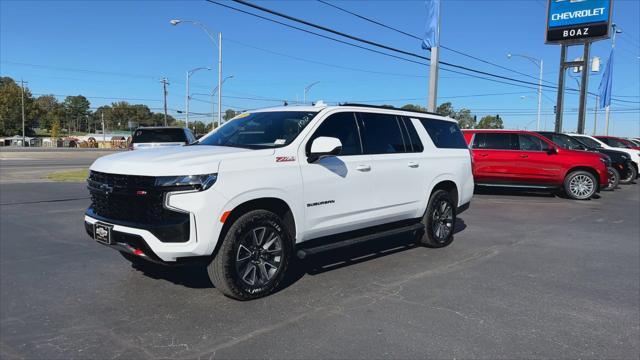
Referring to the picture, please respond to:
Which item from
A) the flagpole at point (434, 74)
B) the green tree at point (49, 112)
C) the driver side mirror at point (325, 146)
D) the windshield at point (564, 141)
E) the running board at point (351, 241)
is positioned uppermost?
the green tree at point (49, 112)

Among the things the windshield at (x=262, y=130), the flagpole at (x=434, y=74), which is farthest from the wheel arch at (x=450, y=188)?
the flagpole at (x=434, y=74)

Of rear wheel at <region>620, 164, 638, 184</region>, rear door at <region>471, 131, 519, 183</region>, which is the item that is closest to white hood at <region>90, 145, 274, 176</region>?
rear door at <region>471, 131, 519, 183</region>

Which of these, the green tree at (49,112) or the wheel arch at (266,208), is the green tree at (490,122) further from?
the wheel arch at (266,208)

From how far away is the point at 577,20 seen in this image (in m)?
26.8

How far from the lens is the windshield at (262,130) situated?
5.00 meters

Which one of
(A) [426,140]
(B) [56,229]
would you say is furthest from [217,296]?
(B) [56,229]

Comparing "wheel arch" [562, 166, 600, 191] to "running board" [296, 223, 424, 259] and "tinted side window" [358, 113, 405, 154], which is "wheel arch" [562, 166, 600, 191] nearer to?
"running board" [296, 223, 424, 259]

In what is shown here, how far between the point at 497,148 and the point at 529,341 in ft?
35.2

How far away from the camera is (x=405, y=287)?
16.5 feet

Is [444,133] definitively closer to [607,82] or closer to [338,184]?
[338,184]

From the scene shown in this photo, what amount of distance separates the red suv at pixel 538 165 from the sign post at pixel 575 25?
53.5 ft

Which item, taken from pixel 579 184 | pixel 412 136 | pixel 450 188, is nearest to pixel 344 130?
pixel 412 136

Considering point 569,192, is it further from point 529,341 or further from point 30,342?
point 30,342

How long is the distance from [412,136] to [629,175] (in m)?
15.7
